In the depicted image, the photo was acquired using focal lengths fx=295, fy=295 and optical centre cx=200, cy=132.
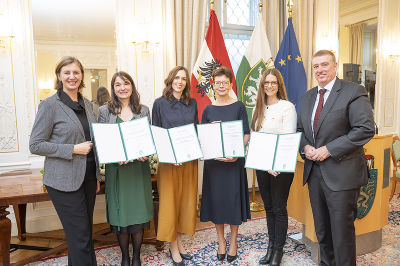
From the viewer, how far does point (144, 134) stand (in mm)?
2096

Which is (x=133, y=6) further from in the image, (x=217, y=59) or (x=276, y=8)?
(x=276, y=8)

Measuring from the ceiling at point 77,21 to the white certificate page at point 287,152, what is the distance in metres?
2.59

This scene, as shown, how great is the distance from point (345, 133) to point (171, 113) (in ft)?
4.24

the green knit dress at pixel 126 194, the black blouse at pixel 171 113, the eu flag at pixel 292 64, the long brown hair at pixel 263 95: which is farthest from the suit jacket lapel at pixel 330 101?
the eu flag at pixel 292 64

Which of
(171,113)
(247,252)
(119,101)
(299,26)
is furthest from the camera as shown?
(299,26)

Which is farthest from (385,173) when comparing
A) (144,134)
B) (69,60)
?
(69,60)

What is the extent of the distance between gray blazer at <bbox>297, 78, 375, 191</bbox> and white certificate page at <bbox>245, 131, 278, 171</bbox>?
12.1 inches

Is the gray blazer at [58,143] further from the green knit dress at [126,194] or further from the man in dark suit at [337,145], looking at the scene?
the man in dark suit at [337,145]

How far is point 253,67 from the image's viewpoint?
13.6 feet

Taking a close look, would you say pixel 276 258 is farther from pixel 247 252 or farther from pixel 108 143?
pixel 108 143

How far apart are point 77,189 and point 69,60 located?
84 centimetres

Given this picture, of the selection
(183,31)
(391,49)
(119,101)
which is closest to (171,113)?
(119,101)

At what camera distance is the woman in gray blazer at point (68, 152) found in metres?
1.83

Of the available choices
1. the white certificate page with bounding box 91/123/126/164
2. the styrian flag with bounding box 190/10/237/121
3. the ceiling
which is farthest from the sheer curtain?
the white certificate page with bounding box 91/123/126/164
